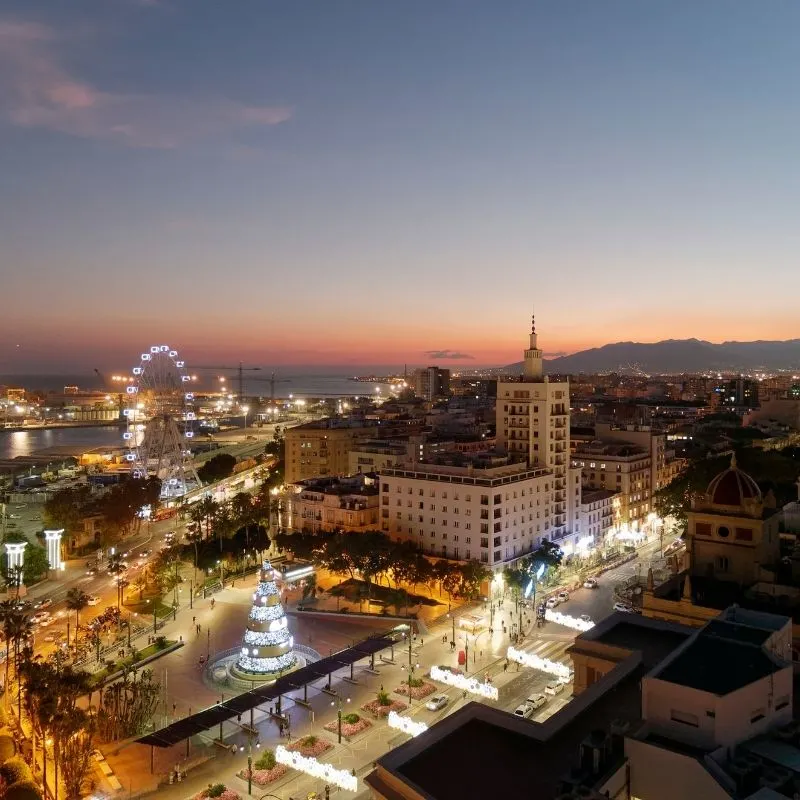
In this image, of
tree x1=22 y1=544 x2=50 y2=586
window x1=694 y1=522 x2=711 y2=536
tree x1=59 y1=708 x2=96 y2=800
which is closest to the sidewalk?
tree x1=59 y1=708 x2=96 y2=800

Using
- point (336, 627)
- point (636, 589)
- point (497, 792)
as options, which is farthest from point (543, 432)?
point (497, 792)

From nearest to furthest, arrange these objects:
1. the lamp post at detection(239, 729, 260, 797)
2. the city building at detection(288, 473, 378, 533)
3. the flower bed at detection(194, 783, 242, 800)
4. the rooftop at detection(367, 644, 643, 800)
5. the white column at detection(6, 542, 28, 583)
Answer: the rooftop at detection(367, 644, 643, 800), the flower bed at detection(194, 783, 242, 800), the lamp post at detection(239, 729, 260, 797), the white column at detection(6, 542, 28, 583), the city building at detection(288, 473, 378, 533)

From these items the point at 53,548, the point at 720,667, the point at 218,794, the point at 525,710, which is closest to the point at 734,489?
the point at 525,710

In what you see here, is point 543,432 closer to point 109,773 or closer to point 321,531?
point 321,531

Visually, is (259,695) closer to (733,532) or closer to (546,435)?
(733,532)

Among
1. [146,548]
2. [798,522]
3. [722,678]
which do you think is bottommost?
[146,548]

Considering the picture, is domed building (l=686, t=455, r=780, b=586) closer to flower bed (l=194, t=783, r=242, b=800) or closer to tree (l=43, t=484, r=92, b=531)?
flower bed (l=194, t=783, r=242, b=800)

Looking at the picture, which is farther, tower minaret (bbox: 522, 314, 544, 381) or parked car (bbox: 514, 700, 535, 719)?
tower minaret (bbox: 522, 314, 544, 381)
